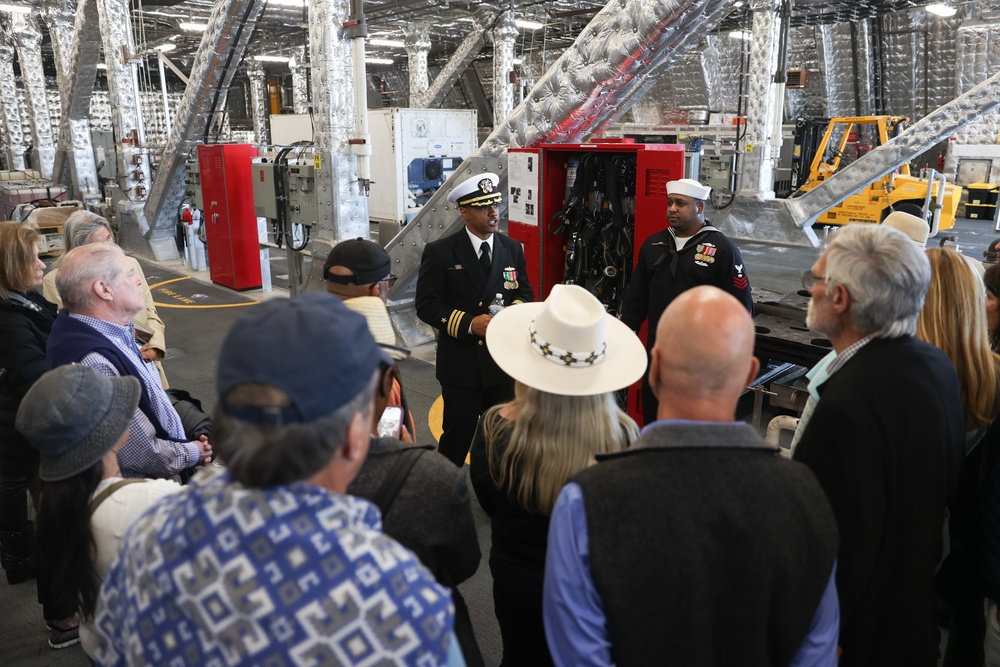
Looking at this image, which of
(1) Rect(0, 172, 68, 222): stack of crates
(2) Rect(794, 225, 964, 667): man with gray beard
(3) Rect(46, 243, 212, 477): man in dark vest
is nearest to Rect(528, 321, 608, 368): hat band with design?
(2) Rect(794, 225, 964, 667): man with gray beard

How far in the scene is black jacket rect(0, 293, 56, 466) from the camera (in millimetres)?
2932

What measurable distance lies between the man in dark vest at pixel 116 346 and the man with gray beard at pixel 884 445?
2.05 metres

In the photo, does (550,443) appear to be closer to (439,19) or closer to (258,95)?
(439,19)

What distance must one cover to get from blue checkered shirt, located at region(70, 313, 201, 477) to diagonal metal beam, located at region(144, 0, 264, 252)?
704cm

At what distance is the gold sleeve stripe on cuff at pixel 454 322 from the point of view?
3473 mm

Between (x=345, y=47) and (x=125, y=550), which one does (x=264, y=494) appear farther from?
(x=345, y=47)

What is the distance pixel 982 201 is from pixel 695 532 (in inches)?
665

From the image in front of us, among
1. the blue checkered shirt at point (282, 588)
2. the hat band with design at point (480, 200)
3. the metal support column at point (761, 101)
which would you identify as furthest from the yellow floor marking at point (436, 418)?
the metal support column at point (761, 101)

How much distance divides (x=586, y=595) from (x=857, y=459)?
29.6 inches

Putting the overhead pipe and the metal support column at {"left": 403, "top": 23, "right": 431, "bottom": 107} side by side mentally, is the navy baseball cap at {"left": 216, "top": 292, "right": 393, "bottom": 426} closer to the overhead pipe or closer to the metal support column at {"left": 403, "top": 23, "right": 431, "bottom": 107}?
the overhead pipe

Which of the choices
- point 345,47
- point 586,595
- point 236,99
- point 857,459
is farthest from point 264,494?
point 236,99

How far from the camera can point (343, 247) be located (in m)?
2.54

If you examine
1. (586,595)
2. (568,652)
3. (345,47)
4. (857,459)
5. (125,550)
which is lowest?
(568,652)

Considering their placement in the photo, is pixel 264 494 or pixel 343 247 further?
pixel 343 247
